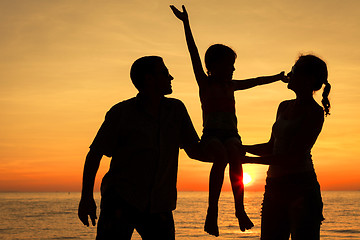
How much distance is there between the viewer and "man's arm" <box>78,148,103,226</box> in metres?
3.94

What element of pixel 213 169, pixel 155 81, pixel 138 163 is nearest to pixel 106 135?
pixel 138 163

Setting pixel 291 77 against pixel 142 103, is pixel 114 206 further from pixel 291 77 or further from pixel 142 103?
pixel 291 77

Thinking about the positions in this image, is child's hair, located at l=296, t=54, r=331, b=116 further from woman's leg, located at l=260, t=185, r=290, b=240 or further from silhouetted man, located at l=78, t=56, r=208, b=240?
silhouetted man, located at l=78, t=56, r=208, b=240

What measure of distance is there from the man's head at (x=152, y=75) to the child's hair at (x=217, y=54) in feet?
1.81

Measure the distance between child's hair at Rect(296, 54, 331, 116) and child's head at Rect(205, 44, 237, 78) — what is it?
849 mm

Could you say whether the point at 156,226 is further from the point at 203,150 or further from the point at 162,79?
the point at 162,79

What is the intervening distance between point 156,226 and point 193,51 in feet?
5.67

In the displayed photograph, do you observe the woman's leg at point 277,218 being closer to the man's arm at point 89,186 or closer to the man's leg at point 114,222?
the man's leg at point 114,222

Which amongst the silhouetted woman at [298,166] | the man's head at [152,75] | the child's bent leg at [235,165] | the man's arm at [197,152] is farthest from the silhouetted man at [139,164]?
the silhouetted woman at [298,166]

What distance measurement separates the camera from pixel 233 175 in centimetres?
432

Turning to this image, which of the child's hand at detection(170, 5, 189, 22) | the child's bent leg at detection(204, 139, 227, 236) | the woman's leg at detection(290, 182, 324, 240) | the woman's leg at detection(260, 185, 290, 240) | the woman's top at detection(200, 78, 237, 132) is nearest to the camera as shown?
the child's bent leg at detection(204, 139, 227, 236)

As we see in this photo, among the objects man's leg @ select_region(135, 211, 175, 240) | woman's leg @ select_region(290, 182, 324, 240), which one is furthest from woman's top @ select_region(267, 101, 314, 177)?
man's leg @ select_region(135, 211, 175, 240)

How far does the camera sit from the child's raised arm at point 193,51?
446 centimetres

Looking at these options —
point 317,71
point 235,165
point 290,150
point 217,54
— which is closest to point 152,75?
point 217,54
